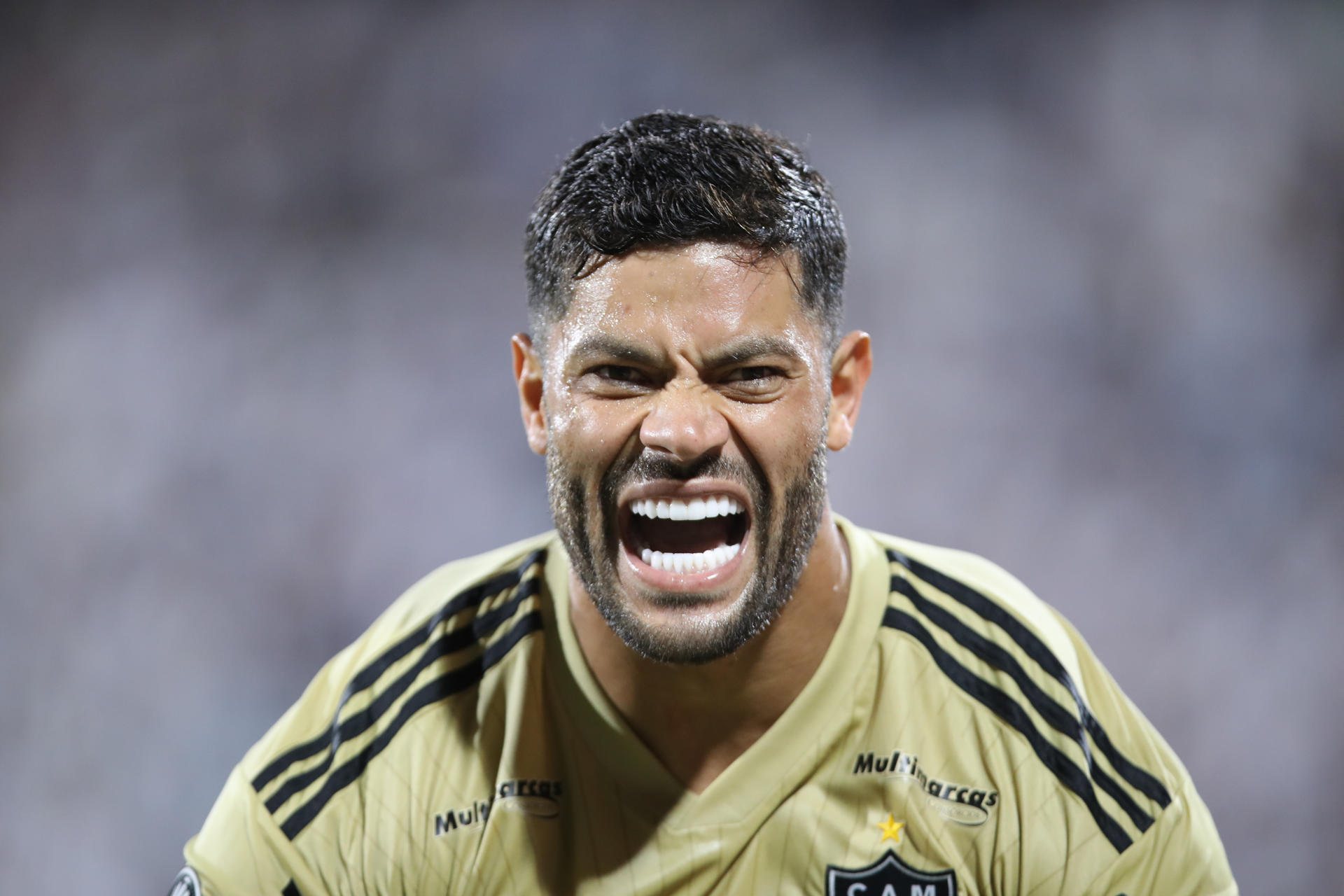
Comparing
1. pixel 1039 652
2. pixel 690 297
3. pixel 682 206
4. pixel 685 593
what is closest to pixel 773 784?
pixel 685 593

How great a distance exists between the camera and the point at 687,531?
2.07 m

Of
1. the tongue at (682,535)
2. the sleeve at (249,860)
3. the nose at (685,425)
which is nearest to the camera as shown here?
the nose at (685,425)

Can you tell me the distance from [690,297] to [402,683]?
3.25ft

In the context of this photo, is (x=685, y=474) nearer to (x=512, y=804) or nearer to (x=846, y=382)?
(x=846, y=382)

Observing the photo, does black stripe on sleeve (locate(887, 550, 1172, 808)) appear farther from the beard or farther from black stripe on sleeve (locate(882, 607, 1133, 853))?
the beard

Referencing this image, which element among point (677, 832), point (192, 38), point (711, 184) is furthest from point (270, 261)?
point (677, 832)

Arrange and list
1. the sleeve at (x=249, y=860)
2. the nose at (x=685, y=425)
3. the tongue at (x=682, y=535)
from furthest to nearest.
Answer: the sleeve at (x=249, y=860) < the tongue at (x=682, y=535) < the nose at (x=685, y=425)

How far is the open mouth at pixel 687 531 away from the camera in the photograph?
1931 millimetres

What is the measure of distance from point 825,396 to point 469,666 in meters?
0.89

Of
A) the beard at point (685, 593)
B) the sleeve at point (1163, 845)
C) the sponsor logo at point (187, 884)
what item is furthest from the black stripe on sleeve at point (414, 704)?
the sleeve at point (1163, 845)

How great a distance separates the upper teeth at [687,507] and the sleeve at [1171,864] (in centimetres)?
96

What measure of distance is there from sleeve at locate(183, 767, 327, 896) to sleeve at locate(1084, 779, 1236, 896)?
4.75 ft

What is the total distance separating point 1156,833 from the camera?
2092 mm

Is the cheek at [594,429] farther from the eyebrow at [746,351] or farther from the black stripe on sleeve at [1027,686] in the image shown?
the black stripe on sleeve at [1027,686]
